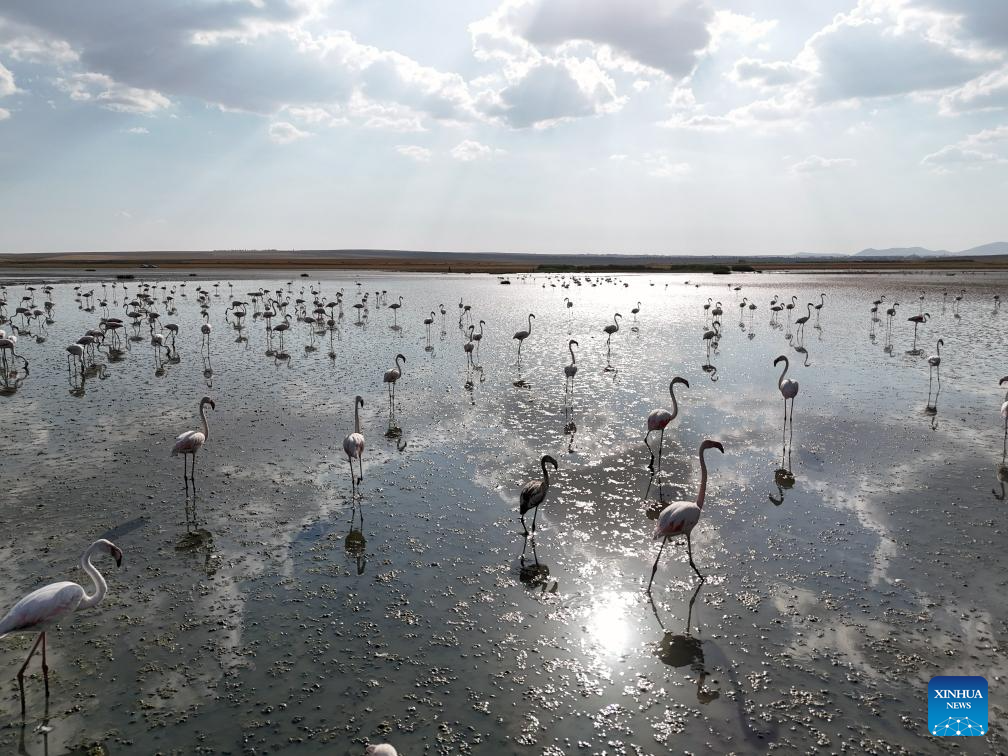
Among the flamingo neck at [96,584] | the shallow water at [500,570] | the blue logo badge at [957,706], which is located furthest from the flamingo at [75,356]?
the blue logo badge at [957,706]

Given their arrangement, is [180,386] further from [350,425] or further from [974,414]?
[974,414]

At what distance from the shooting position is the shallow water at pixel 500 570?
605 cm

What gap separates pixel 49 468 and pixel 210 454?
9.79 feet

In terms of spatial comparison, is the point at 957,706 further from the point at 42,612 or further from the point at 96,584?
the point at 42,612

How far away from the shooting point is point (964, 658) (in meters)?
6.83

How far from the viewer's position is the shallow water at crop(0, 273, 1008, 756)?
19.9ft

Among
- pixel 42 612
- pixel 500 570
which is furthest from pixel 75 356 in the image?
pixel 500 570

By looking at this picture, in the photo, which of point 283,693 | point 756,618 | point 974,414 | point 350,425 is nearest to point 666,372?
point 974,414

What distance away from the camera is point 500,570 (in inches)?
344

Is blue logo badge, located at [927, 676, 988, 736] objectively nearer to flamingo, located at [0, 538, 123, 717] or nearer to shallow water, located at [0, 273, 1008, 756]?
shallow water, located at [0, 273, 1008, 756]

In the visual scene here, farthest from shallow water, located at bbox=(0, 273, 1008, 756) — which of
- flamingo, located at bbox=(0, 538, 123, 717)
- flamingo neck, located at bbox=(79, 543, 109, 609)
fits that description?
flamingo neck, located at bbox=(79, 543, 109, 609)

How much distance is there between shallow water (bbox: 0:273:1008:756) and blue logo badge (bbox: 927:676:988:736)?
14cm

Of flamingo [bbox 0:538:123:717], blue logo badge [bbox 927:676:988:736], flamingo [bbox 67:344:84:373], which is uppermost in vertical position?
flamingo [bbox 67:344:84:373]

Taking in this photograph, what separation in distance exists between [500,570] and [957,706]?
5.40 metres
